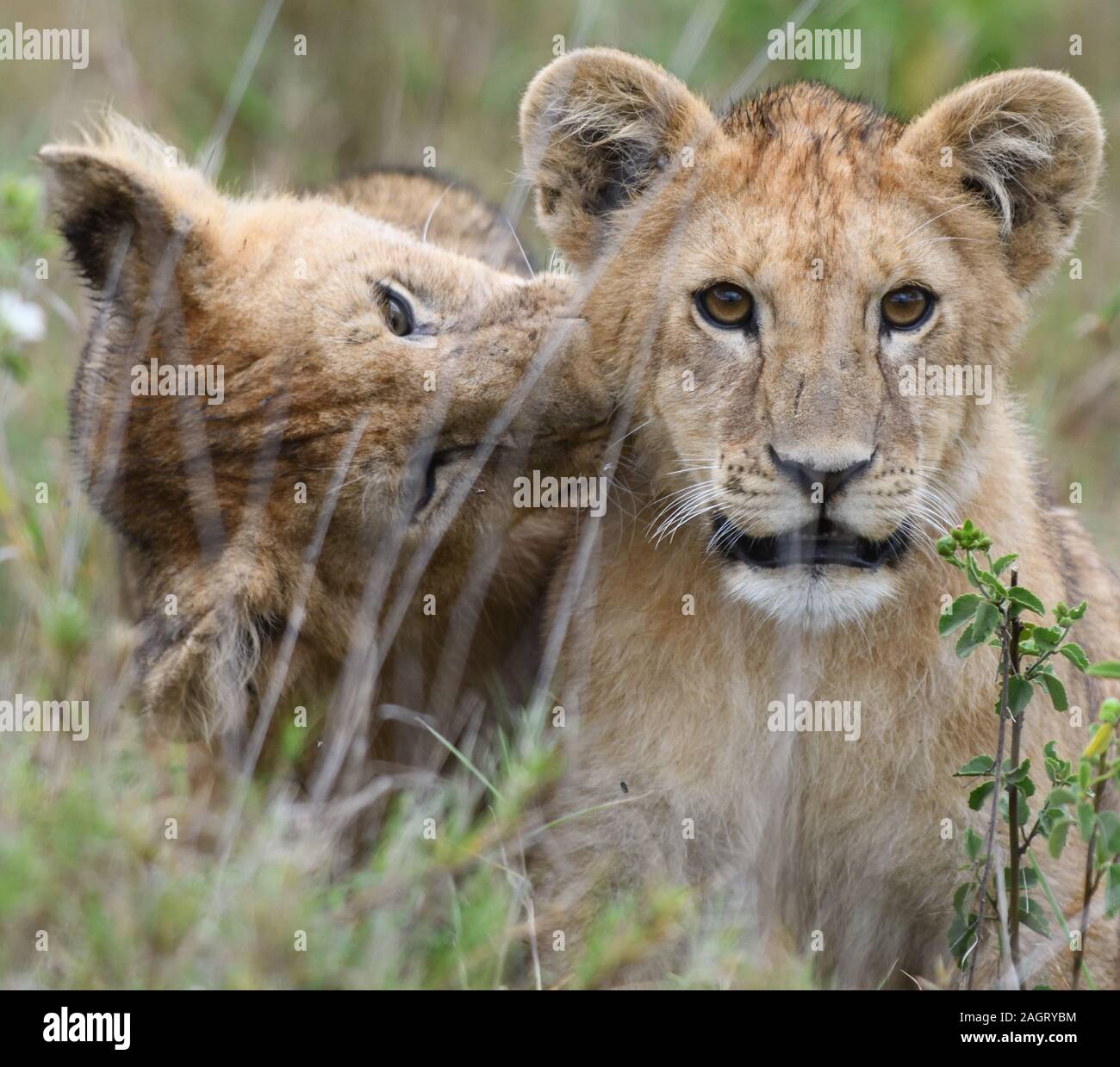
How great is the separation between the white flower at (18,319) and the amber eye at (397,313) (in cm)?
167

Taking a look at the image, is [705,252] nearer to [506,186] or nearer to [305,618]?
[305,618]

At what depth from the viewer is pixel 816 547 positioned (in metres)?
4.27

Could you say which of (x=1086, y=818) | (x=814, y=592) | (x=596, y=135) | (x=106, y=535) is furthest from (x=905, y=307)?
(x=106, y=535)

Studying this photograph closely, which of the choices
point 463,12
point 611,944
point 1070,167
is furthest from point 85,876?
point 463,12

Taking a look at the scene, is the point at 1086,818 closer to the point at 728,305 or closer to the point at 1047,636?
the point at 1047,636

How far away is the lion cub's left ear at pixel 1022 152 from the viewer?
4.50 meters

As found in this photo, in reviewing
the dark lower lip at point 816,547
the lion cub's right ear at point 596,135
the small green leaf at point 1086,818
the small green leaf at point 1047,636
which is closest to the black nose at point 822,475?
the dark lower lip at point 816,547

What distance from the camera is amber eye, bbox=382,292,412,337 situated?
4941 millimetres

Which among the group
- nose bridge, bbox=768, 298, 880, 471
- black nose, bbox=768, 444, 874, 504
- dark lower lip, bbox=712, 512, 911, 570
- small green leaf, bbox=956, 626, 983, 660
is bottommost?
small green leaf, bbox=956, 626, 983, 660

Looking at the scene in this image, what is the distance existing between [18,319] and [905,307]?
326cm

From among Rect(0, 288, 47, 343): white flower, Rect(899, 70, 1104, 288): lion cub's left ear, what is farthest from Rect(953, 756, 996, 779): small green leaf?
Rect(0, 288, 47, 343): white flower

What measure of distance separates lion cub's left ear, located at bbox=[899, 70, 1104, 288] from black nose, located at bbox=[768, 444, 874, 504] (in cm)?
96

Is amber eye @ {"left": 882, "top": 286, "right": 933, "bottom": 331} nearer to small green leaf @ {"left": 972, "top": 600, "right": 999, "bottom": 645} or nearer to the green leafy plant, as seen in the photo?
the green leafy plant

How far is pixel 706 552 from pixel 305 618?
1189 millimetres
